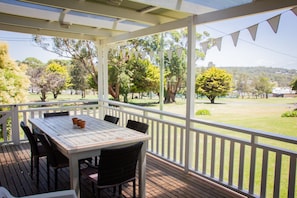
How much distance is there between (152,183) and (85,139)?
1.26m

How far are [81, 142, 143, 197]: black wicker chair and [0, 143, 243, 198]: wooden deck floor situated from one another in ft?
2.11

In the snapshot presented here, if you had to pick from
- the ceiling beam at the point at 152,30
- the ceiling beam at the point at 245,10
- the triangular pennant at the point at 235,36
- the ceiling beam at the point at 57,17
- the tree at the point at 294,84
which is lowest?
the tree at the point at 294,84

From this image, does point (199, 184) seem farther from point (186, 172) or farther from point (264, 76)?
point (264, 76)

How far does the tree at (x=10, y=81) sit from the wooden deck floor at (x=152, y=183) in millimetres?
4680

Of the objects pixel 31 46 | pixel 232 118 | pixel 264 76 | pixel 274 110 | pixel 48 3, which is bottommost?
pixel 232 118

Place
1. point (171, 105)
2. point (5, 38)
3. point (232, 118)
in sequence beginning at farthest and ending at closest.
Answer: point (5, 38)
point (171, 105)
point (232, 118)

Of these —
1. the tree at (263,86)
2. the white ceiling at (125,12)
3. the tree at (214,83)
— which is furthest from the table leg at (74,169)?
the tree at (214,83)

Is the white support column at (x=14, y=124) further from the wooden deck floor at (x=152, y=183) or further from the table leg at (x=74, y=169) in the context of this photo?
the table leg at (x=74, y=169)

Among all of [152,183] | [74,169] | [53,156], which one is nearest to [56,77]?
[53,156]

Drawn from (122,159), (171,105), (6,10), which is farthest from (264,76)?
(6,10)

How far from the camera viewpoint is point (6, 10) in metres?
3.57

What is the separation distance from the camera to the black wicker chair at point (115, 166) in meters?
2.19

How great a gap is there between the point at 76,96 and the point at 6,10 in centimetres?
944

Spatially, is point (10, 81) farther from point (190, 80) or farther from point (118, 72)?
point (190, 80)
